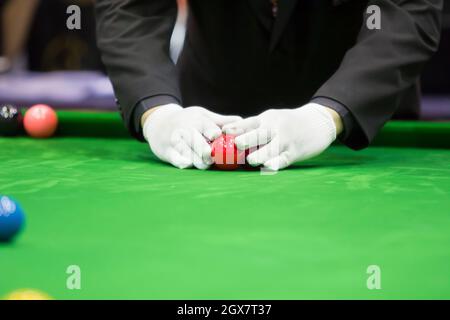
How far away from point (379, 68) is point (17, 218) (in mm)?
1290

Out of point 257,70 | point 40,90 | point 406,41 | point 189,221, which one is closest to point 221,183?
point 189,221

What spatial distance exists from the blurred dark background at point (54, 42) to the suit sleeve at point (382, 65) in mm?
4556

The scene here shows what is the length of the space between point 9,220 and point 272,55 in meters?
1.63

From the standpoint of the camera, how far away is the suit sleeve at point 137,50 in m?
2.39

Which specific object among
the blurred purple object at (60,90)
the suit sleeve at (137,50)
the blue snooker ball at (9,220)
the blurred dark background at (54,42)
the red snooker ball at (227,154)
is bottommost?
the blurred purple object at (60,90)

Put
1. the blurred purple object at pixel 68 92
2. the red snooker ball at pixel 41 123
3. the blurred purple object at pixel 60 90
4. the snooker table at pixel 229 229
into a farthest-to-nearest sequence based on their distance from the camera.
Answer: the blurred purple object at pixel 60 90, the blurred purple object at pixel 68 92, the red snooker ball at pixel 41 123, the snooker table at pixel 229 229

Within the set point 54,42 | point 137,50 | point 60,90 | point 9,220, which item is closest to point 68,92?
point 60,90

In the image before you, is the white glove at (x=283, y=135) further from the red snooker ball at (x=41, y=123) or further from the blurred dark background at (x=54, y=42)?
the blurred dark background at (x=54, y=42)

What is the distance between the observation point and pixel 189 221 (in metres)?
1.41

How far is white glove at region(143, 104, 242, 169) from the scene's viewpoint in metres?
2.06

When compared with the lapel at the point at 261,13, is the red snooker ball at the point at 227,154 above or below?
below

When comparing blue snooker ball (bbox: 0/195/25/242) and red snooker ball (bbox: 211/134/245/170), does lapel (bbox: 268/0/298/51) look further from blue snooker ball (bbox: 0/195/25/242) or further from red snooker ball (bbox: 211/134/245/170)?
blue snooker ball (bbox: 0/195/25/242)

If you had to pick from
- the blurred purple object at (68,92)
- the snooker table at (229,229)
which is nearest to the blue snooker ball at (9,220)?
the snooker table at (229,229)

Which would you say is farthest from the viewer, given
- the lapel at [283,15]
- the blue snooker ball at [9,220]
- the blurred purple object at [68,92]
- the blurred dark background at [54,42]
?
the blurred dark background at [54,42]
